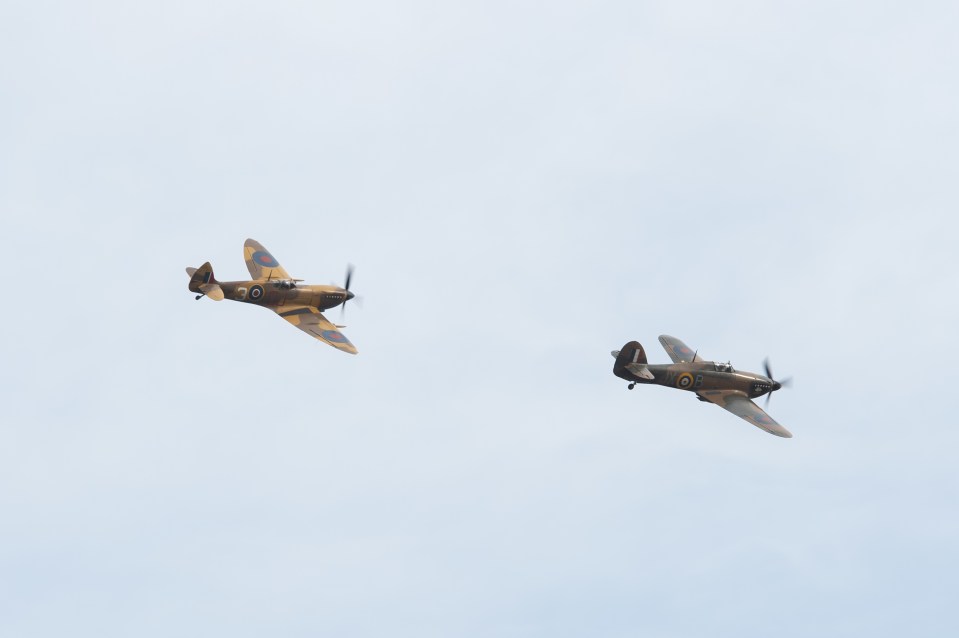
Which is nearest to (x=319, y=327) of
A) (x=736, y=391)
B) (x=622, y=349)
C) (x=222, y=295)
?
(x=222, y=295)

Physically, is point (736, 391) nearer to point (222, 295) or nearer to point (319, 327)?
point (319, 327)

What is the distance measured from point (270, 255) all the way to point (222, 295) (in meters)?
9.51

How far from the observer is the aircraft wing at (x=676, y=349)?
300 ft

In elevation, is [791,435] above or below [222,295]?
below

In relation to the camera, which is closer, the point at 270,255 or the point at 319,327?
the point at 319,327

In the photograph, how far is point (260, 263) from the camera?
95.9m

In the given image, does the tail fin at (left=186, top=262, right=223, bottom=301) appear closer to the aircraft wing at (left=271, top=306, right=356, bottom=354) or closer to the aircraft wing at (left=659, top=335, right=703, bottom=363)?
the aircraft wing at (left=271, top=306, right=356, bottom=354)

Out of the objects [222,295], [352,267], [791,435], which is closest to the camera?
[791,435]

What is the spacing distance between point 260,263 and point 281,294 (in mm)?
5509

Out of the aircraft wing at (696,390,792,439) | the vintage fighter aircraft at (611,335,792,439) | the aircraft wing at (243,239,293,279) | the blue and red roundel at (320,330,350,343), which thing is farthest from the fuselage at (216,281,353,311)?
the aircraft wing at (696,390,792,439)

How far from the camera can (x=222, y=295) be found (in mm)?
87938

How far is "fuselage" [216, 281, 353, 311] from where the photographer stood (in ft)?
295

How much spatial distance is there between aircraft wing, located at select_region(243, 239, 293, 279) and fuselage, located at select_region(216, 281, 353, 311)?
2.29 metres

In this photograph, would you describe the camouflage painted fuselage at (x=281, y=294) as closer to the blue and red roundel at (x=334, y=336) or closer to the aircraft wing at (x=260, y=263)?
the aircraft wing at (x=260, y=263)
